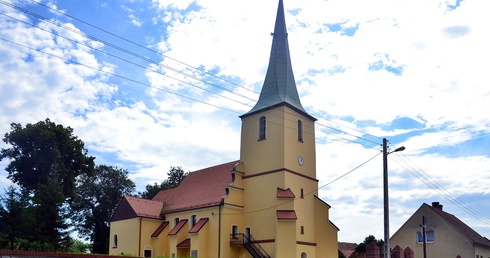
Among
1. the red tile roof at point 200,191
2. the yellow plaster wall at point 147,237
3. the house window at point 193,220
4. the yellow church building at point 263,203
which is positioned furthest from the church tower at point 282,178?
the yellow plaster wall at point 147,237

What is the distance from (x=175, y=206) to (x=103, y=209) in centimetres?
1726

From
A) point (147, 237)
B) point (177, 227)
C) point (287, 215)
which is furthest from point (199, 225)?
point (287, 215)

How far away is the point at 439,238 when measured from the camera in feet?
152

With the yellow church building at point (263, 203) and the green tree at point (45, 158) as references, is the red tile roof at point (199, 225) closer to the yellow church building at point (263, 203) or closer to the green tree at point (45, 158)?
the yellow church building at point (263, 203)

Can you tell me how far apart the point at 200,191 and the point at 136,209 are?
20.0ft

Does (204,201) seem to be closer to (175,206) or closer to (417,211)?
(175,206)

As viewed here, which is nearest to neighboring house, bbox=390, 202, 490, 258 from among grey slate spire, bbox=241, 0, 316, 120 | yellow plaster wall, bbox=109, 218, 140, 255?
grey slate spire, bbox=241, 0, 316, 120

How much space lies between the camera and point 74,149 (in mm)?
55125

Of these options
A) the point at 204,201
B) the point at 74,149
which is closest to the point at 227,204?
the point at 204,201

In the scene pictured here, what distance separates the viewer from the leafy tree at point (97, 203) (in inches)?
2279

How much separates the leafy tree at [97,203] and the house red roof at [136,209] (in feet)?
39.1

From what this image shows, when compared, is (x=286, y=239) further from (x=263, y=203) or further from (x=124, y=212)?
(x=124, y=212)

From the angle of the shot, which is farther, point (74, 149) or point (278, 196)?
point (74, 149)

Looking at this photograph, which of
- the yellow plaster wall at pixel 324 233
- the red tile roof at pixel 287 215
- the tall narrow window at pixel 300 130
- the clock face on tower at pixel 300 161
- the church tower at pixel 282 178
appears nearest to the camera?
the red tile roof at pixel 287 215
